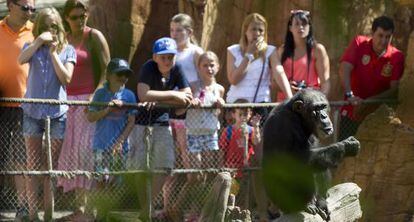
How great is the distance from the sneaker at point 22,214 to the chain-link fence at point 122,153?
1 centimetres

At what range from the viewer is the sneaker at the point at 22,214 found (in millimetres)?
6654

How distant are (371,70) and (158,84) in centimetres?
172

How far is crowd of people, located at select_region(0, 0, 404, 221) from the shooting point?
20.8ft

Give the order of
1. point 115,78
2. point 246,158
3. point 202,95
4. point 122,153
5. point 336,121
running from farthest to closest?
1. point 336,121
2. point 246,158
3. point 202,95
4. point 122,153
5. point 115,78

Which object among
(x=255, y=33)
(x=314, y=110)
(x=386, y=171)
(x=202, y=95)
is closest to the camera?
(x=314, y=110)

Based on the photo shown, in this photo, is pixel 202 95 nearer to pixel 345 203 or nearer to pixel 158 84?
pixel 158 84

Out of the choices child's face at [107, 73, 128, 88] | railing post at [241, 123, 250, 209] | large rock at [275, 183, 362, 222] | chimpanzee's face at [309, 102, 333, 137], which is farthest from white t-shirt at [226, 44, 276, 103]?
child's face at [107, 73, 128, 88]

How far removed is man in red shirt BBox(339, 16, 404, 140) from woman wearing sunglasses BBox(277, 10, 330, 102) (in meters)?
0.18

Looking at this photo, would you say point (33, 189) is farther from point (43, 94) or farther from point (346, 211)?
point (346, 211)

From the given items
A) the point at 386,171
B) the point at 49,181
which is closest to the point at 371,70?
the point at 386,171

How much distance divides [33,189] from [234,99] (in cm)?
174

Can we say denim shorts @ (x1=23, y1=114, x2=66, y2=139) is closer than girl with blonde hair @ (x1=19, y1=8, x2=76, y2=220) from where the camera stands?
No

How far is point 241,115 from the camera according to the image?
7.21 meters

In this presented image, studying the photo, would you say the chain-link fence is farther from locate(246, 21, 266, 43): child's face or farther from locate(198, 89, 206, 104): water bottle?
locate(246, 21, 266, 43): child's face
